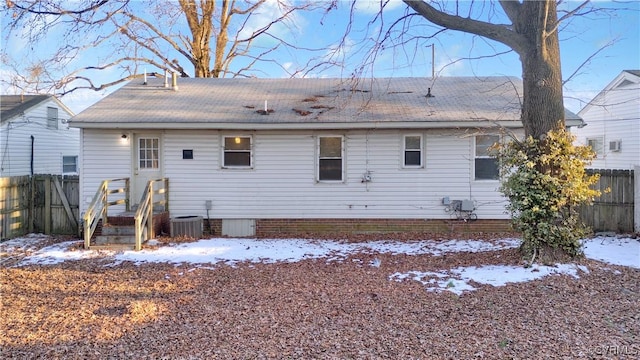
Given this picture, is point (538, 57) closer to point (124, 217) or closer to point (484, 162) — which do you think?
point (484, 162)

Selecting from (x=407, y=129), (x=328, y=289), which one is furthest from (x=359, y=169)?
(x=328, y=289)

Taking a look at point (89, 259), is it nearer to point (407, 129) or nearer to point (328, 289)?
point (328, 289)

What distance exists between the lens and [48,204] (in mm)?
10359

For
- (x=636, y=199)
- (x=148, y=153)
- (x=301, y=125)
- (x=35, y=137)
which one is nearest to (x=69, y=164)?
(x=35, y=137)

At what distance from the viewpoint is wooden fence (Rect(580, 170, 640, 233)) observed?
9117 mm

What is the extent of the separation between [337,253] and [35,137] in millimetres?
15948

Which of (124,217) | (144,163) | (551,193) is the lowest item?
(124,217)

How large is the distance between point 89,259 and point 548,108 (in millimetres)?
8402

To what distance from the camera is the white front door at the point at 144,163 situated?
10086 mm

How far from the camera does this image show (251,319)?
4297mm

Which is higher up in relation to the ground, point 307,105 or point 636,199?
point 307,105

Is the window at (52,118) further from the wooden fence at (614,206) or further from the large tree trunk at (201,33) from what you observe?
the wooden fence at (614,206)

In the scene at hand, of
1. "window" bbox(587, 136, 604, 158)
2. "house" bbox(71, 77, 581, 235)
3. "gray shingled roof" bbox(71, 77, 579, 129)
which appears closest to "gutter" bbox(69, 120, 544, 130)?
"gray shingled roof" bbox(71, 77, 579, 129)

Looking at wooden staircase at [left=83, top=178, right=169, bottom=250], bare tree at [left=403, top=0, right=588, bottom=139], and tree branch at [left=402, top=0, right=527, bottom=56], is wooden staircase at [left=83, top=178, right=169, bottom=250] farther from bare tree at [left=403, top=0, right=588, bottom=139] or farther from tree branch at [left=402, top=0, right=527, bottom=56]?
bare tree at [left=403, top=0, right=588, bottom=139]
